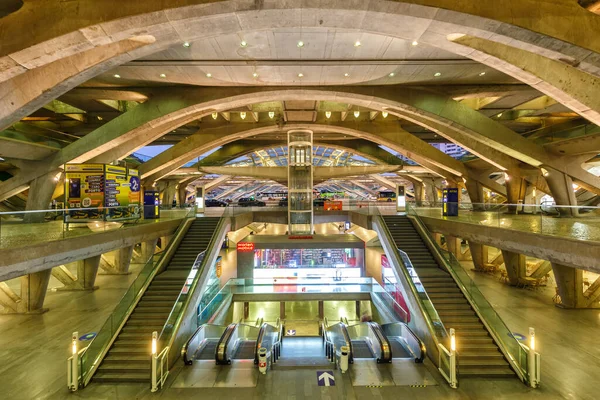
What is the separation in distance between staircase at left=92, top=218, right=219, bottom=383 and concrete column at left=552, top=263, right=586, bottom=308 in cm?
1489

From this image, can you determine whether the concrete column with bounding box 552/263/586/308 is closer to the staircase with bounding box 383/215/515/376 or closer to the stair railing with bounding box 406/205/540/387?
the stair railing with bounding box 406/205/540/387

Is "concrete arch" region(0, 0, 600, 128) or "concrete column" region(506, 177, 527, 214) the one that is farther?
"concrete column" region(506, 177, 527, 214)

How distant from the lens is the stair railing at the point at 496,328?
725cm

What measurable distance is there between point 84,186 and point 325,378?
10345 mm

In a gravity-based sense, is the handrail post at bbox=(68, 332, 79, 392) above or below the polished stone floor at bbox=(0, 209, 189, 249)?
below

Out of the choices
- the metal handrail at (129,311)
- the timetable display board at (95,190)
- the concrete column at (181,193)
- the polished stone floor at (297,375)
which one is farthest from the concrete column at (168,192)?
the polished stone floor at (297,375)

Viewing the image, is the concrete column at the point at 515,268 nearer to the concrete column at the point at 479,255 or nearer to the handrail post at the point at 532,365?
the concrete column at the point at 479,255

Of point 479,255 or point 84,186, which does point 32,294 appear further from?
point 479,255

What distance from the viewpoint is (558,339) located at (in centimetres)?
928

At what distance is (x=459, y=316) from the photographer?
9.49 m

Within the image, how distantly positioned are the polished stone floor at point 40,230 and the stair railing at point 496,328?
12.2m

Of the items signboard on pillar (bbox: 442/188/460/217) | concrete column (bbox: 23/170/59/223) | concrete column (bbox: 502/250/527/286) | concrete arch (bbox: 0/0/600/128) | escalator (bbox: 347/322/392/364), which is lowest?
escalator (bbox: 347/322/392/364)

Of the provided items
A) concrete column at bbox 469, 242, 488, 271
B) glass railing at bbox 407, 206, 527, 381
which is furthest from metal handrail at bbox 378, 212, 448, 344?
concrete column at bbox 469, 242, 488, 271

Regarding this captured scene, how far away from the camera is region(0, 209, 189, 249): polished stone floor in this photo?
692 centimetres
